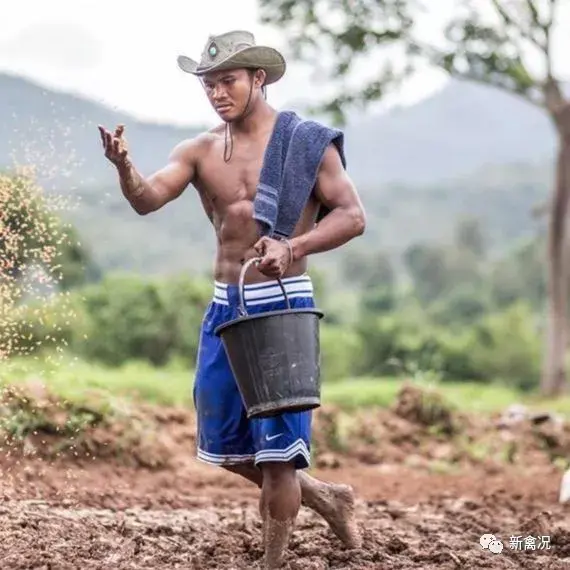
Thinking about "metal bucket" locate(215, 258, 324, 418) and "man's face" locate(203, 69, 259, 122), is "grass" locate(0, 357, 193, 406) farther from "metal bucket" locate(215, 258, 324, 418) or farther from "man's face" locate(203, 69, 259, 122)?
"metal bucket" locate(215, 258, 324, 418)

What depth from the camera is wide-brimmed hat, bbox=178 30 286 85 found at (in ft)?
12.8

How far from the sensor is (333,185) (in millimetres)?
3998

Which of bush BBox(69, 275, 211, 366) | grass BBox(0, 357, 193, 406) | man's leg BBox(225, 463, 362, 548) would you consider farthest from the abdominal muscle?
bush BBox(69, 275, 211, 366)

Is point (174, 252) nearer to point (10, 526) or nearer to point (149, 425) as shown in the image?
point (149, 425)

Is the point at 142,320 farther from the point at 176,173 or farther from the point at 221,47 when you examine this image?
the point at 221,47

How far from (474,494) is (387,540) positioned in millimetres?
2126

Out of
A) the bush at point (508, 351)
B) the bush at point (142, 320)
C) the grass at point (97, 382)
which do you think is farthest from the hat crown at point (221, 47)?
the bush at point (508, 351)

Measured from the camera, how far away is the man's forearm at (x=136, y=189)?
12.5 ft

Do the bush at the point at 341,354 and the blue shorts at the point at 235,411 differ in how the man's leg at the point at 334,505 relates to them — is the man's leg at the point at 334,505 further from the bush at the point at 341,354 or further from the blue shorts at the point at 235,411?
the bush at the point at 341,354

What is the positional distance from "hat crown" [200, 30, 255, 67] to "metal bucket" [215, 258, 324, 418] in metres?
0.68

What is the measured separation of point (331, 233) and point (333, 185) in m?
0.18

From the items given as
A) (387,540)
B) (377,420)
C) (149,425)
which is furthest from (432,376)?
(387,540)

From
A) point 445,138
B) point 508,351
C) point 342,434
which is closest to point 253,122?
point 342,434

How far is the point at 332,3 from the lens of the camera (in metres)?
13.6
